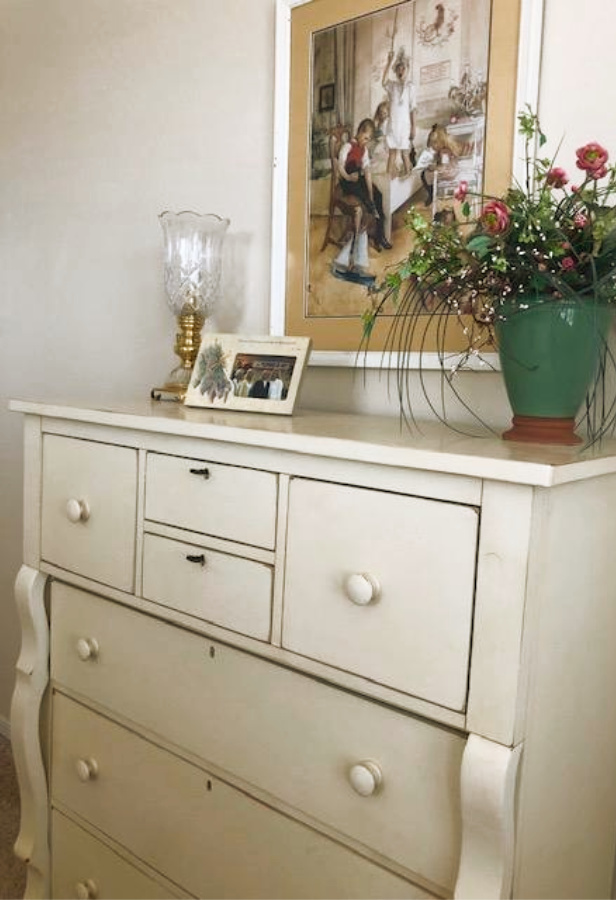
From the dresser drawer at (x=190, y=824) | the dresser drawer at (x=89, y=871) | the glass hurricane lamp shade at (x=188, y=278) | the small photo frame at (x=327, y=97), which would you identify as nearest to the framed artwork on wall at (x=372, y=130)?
the small photo frame at (x=327, y=97)

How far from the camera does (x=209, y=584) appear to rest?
3.78 feet

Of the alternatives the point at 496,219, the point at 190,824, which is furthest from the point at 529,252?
the point at 190,824

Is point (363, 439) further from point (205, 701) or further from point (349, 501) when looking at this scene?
point (205, 701)

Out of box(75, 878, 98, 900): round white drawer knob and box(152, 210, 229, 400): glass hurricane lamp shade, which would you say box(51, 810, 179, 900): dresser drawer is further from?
box(152, 210, 229, 400): glass hurricane lamp shade

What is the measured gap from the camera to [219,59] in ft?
5.67

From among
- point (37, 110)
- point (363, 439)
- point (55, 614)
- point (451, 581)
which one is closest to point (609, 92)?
point (363, 439)

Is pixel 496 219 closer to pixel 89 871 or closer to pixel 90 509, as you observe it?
pixel 90 509

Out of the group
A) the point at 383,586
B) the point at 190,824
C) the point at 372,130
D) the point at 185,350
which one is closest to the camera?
the point at 383,586

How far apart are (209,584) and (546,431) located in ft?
1.75

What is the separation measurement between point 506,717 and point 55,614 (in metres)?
0.96

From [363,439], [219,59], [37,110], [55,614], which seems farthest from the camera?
[37,110]

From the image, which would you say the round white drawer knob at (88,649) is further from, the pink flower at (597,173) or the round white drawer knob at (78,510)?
the pink flower at (597,173)

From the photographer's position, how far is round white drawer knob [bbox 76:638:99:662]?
4.52 feet

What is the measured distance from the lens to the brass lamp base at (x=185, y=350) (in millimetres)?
1595
